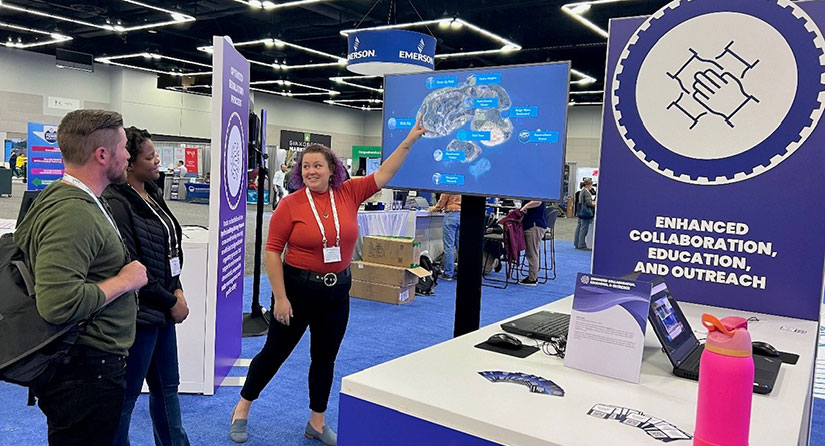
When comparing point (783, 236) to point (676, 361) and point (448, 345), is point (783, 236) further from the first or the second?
point (448, 345)

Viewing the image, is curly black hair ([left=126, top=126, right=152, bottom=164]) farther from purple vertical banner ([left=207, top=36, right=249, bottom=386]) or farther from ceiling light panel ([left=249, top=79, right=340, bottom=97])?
ceiling light panel ([left=249, top=79, right=340, bottom=97])

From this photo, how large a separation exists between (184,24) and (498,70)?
11.0m

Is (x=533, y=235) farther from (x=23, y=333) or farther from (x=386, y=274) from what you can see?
(x=23, y=333)

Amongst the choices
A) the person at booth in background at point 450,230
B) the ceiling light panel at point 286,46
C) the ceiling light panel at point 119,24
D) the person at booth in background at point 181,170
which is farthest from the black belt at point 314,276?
the person at booth in background at point 181,170

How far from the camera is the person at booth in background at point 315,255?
258 centimetres

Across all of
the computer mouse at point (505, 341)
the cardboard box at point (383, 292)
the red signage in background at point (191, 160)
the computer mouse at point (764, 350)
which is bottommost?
the cardboard box at point (383, 292)

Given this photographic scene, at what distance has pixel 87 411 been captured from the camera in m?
1.58

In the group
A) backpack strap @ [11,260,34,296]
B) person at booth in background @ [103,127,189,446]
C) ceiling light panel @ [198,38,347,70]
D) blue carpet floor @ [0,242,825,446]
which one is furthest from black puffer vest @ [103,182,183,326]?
ceiling light panel @ [198,38,347,70]

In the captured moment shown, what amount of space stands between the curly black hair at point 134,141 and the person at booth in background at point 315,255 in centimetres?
61

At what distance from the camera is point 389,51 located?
257 inches

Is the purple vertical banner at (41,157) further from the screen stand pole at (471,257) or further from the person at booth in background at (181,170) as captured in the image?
the screen stand pole at (471,257)

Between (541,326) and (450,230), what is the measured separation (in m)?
5.44

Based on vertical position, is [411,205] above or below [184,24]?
below

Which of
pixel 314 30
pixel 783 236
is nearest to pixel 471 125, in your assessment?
pixel 783 236
